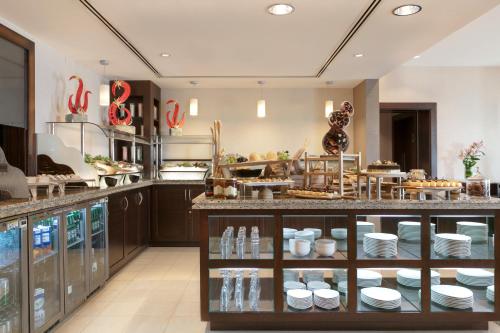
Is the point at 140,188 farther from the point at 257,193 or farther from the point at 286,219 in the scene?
the point at 286,219

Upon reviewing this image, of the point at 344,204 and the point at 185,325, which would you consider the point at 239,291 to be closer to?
the point at 185,325

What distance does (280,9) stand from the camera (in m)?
3.14

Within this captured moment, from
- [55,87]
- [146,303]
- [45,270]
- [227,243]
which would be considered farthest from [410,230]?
[55,87]

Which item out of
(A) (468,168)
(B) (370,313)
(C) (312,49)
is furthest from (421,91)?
(B) (370,313)

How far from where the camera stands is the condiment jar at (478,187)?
2840 mm

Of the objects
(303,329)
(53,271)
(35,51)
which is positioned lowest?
(303,329)

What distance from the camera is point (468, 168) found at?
245 inches

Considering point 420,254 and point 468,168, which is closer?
point 420,254

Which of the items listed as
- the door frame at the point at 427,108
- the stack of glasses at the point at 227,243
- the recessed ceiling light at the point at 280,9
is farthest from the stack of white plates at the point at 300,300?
the door frame at the point at 427,108

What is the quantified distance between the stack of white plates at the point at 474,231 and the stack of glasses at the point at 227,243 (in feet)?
5.53

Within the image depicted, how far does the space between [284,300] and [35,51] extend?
11.3 feet

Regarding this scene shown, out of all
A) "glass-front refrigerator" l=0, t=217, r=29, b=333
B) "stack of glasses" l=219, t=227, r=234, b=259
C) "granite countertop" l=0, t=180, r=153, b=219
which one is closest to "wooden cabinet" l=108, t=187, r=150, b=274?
"granite countertop" l=0, t=180, r=153, b=219

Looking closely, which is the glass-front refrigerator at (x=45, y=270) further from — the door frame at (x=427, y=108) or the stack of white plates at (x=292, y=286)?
the door frame at (x=427, y=108)

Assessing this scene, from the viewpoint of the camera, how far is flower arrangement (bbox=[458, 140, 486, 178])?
6.21 meters
